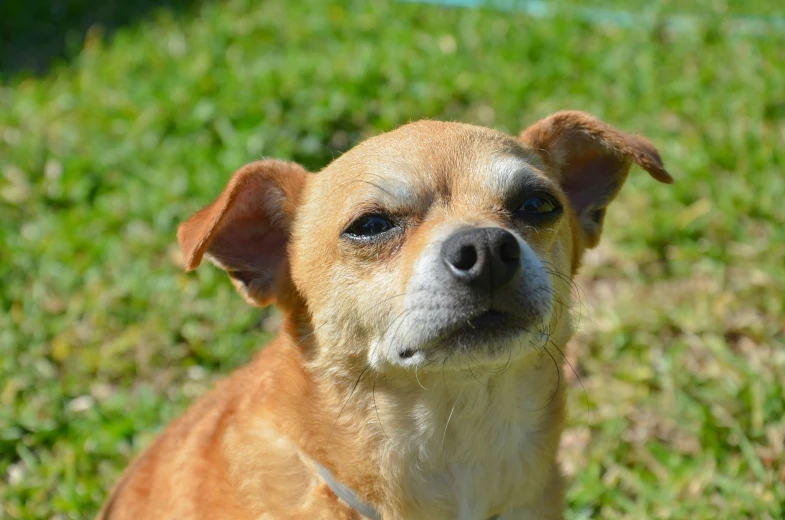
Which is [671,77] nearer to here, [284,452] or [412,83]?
[412,83]

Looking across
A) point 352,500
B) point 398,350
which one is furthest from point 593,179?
point 352,500

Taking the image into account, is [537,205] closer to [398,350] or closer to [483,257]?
[483,257]

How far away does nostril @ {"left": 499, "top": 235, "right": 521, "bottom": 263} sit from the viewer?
9.80ft

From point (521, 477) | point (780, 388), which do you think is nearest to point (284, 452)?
point (521, 477)

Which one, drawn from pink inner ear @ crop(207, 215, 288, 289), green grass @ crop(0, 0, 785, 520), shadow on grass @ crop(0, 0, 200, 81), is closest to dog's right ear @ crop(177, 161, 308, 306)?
pink inner ear @ crop(207, 215, 288, 289)

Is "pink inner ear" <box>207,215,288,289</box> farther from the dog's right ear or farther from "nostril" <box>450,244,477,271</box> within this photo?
"nostril" <box>450,244,477,271</box>

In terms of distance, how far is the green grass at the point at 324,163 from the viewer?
4746mm

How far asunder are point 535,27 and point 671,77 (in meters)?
1.36

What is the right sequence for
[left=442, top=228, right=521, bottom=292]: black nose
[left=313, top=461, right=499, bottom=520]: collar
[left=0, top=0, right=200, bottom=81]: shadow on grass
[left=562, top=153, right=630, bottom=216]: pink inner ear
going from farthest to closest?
[left=0, top=0, right=200, bottom=81]: shadow on grass → [left=562, top=153, right=630, bottom=216]: pink inner ear → [left=313, top=461, right=499, bottom=520]: collar → [left=442, top=228, right=521, bottom=292]: black nose

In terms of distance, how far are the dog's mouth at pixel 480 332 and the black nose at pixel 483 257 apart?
11 centimetres

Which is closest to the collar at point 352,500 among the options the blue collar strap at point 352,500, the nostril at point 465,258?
the blue collar strap at point 352,500

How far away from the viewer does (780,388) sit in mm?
4660

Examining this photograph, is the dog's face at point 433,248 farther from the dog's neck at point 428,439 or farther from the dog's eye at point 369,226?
the dog's neck at point 428,439

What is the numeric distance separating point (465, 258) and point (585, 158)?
134cm
